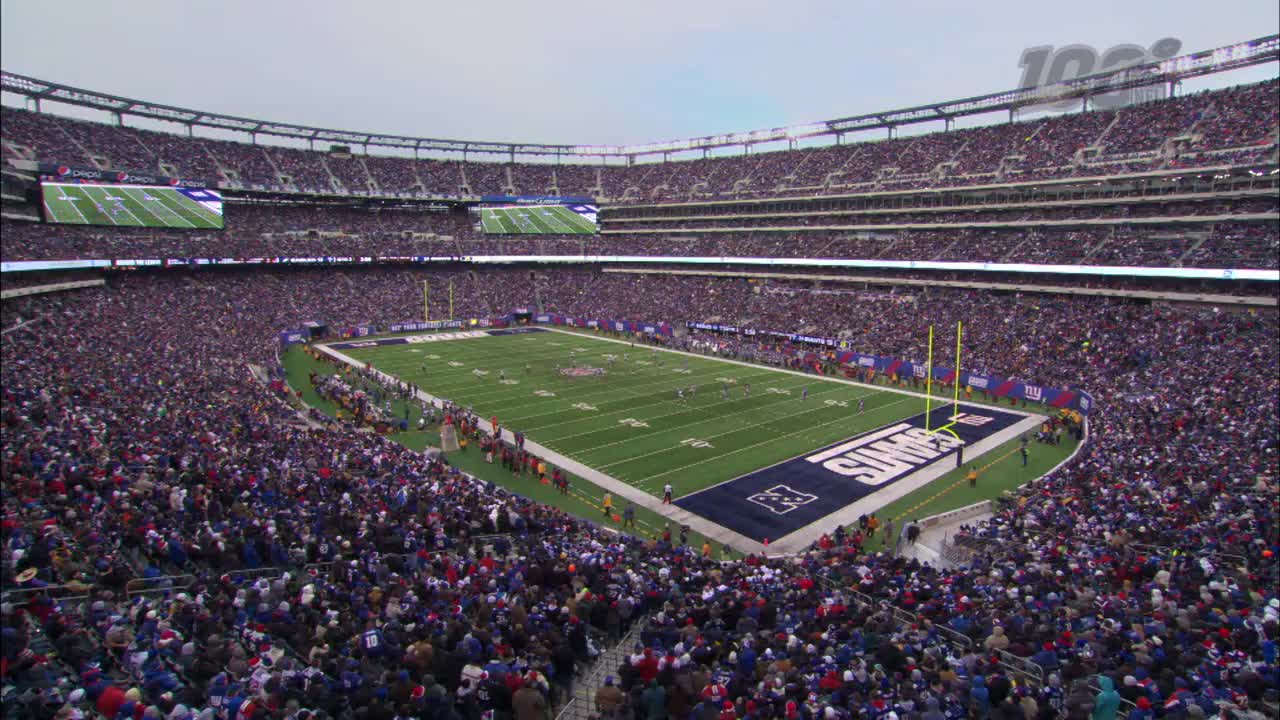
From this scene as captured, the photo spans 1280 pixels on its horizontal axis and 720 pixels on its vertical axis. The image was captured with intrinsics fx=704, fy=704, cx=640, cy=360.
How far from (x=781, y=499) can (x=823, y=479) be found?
7.84 feet

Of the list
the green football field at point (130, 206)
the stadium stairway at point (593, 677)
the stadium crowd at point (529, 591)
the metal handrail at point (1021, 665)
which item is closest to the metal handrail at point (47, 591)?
the stadium crowd at point (529, 591)

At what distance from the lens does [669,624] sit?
31.7ft

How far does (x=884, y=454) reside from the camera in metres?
25.2

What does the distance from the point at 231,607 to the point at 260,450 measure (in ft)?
33.9

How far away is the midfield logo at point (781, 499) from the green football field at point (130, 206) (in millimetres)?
50367

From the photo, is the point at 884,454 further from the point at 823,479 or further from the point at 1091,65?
the point at 1091,65

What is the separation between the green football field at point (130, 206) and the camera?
47.2 m

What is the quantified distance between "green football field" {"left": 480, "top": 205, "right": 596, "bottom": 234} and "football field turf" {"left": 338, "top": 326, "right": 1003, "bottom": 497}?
29994mm

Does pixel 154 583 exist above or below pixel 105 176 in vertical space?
below

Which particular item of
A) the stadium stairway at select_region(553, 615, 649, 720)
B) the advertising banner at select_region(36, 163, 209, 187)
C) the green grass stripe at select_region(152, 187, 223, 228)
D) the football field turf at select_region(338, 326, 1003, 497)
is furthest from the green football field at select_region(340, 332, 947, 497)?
the advertising banner at select_region(36, 163, 209, 187)

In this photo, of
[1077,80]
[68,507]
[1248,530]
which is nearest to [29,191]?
[68,507]

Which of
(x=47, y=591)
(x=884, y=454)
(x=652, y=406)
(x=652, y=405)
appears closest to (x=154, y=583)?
(x=47, y=591)

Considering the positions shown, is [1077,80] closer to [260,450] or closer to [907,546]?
[907,546]

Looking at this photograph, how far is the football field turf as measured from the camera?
24703mm
